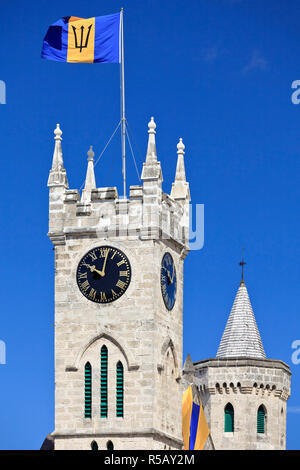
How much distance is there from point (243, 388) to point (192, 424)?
23.3m

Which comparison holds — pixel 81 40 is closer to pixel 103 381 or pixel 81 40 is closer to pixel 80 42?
pixel 80 42

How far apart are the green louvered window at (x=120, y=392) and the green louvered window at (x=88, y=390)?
1395mm

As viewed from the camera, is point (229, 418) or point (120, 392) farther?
point (229, 418)

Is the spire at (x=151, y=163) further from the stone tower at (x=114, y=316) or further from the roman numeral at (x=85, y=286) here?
the roman numeral at (x=85, y=286)

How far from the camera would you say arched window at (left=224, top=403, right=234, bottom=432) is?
125 metres

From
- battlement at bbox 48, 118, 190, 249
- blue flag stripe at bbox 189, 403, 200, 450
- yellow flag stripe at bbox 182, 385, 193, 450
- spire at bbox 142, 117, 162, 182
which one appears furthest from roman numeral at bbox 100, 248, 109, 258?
blue flag stripe at bbox 189, 403, 200, 450

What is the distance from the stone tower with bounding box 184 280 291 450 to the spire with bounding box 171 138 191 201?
32168 mm

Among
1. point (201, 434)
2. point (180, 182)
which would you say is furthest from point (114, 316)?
point (201, 434)

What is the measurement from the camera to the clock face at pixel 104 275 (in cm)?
8812

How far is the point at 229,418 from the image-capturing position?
413 ft

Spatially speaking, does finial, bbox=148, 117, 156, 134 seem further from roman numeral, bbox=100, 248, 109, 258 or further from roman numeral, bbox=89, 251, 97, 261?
roman numeral, bbox=89, 251, 97, 261

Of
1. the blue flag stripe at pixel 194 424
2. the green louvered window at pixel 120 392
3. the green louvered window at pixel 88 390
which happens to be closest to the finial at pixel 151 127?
the green louvered window at pixel 120 392

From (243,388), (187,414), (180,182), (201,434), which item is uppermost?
(180,182)
